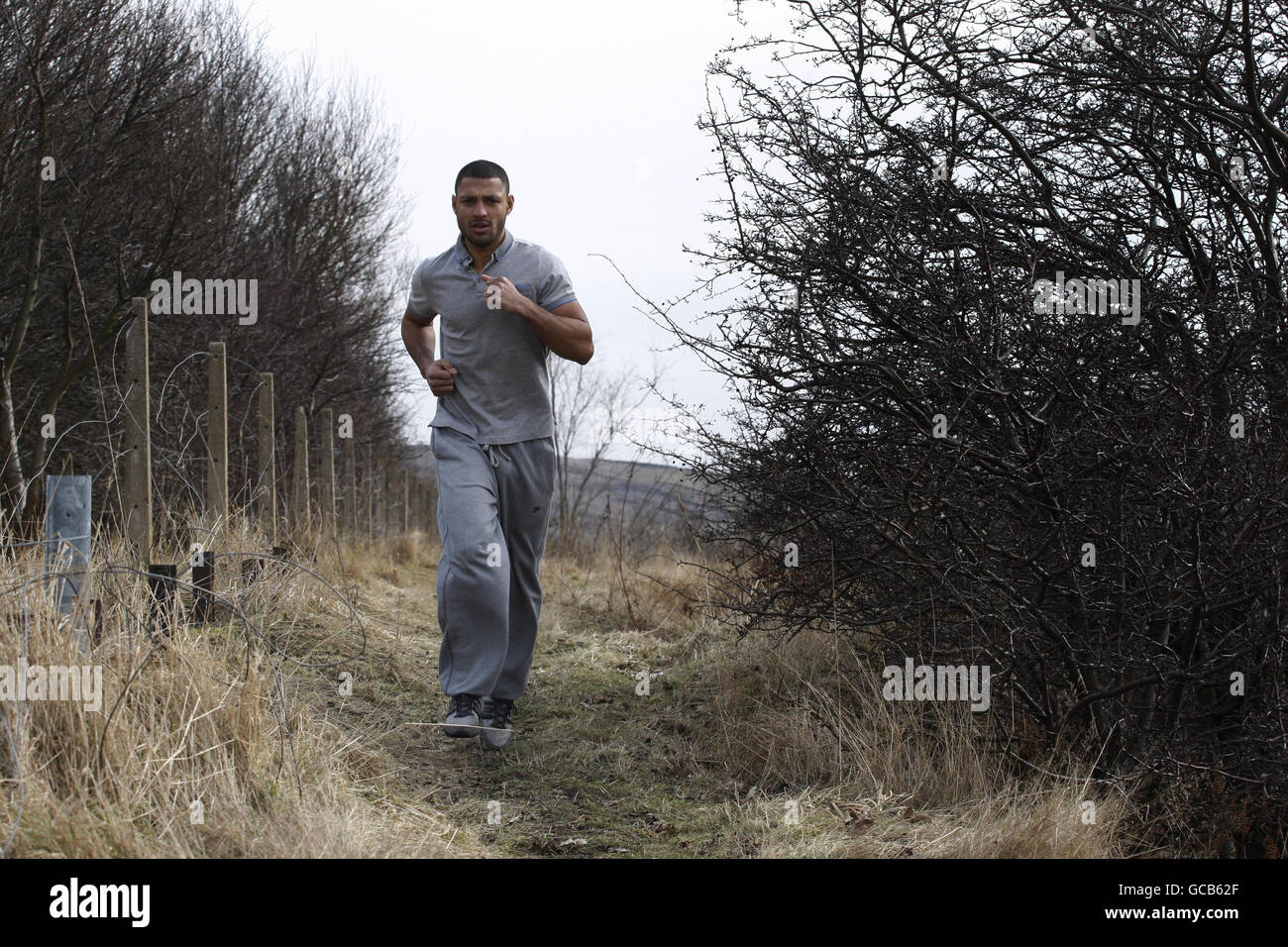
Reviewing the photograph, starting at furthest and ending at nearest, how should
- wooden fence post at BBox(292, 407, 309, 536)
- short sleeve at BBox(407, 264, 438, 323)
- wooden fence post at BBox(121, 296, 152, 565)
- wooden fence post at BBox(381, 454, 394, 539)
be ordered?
wooden fence post at BBox(381, 454, 394, 539) < wooden fence post at BBox(292, 407, 309, 536) < wooden fence post at BBox(121, 296, 152, 565) < short sleeve at BBox(407, 264, 438, 323)

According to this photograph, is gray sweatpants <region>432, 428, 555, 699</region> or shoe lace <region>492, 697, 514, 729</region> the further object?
shoe lace <region>492, 697, 514, 729</region>

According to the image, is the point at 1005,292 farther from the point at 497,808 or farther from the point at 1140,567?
the point at 497,808

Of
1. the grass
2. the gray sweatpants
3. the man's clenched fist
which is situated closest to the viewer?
the grass

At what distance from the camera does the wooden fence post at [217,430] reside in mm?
6730

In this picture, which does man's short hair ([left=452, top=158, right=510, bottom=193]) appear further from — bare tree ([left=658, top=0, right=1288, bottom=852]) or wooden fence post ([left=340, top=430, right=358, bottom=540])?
wooden fence post ([left=340, top=430, right=358, bottom=540])

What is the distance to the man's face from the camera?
4.45 meters

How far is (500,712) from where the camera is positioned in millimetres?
4621

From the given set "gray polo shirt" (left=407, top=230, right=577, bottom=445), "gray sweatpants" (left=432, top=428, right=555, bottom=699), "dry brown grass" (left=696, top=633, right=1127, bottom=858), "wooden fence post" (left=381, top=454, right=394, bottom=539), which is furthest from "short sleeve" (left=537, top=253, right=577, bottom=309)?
"wooden fence post" (left=381, top=454, right=394, bottom=539)

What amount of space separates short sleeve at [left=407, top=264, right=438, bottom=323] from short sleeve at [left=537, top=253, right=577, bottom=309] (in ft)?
1.55

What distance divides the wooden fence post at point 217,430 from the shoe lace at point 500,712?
2844 millimetres

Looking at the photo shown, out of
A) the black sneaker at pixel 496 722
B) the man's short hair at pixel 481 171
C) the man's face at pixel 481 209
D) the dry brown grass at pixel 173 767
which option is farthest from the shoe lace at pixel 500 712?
the man's short hair at pixel 481 171

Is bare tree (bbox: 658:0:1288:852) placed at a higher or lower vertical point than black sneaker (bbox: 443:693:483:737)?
higher

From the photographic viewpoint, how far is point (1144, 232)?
4383mm
